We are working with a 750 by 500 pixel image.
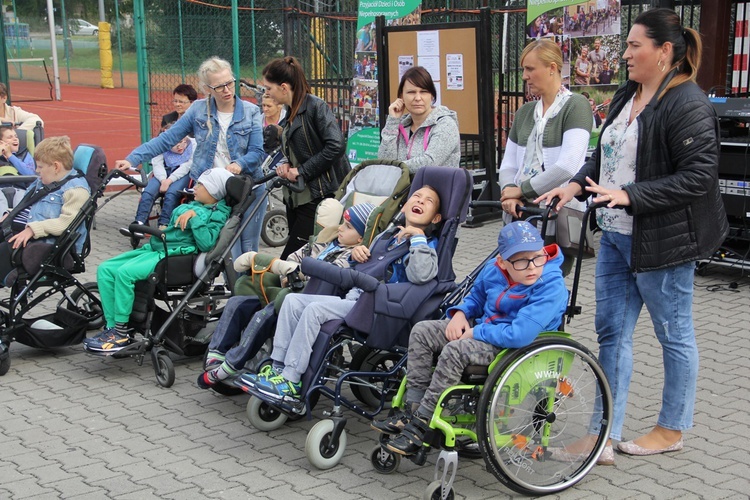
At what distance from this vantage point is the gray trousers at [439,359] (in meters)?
4.14

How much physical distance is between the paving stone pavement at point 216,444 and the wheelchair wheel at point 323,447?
6 cm

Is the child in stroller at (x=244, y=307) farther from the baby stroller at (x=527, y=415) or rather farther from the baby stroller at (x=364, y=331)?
the baby stroller at (x=527, y=415)

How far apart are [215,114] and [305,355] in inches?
113

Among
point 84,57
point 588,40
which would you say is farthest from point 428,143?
point 84,57

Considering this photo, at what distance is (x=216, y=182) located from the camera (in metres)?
6.08

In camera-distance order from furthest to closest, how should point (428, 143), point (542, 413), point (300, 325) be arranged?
point (428, 143) < point (300, 325) < point (542, 413)

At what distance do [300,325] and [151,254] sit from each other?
5.61ft

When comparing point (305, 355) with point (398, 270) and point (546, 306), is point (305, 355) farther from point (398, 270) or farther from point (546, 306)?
point (546, 306)

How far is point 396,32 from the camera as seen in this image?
9.78 m

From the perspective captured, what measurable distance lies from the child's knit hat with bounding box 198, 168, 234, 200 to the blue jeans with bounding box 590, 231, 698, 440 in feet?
8.34

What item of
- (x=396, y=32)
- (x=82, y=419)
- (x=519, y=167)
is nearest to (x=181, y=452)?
(x=82, y=419)

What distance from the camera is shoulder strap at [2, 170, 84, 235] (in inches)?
250

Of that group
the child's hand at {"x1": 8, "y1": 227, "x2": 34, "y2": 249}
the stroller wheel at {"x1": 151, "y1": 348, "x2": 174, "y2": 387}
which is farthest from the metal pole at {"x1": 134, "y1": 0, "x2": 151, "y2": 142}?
the stroller wheel at {"x1": 151, "y1": 348, "x2": 174, "y2": 387}

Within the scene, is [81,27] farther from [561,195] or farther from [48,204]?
[561,195]
